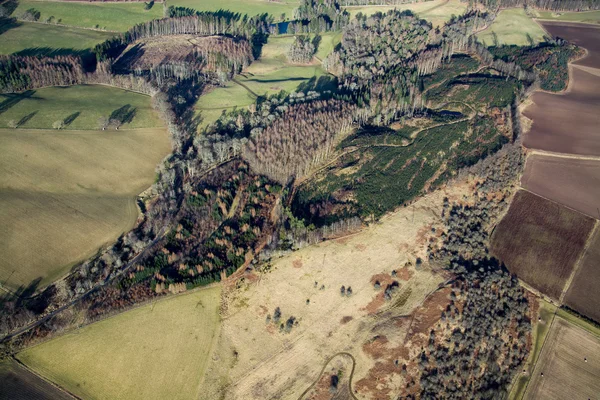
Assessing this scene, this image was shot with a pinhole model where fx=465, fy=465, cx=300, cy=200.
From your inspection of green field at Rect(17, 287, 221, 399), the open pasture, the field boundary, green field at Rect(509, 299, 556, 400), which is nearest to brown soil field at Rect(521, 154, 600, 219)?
green field at Rect(509, 299, 556, 400)

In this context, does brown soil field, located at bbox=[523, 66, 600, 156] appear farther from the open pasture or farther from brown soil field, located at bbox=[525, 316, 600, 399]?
brown soil field, located at bbox=[525, 316, 600, 399]

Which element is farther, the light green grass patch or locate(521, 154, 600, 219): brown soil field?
the light green grass patch

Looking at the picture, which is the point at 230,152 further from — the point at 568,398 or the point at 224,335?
the point at 568,398

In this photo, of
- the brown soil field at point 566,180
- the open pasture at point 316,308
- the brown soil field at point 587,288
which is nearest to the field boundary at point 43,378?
the open pasture at point 316,308

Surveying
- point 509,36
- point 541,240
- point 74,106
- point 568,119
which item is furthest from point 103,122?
point 509,36

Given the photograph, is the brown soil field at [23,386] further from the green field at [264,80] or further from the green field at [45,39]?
the green field at [45,39]

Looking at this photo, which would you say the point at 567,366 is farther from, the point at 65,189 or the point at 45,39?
the point at 45,39
